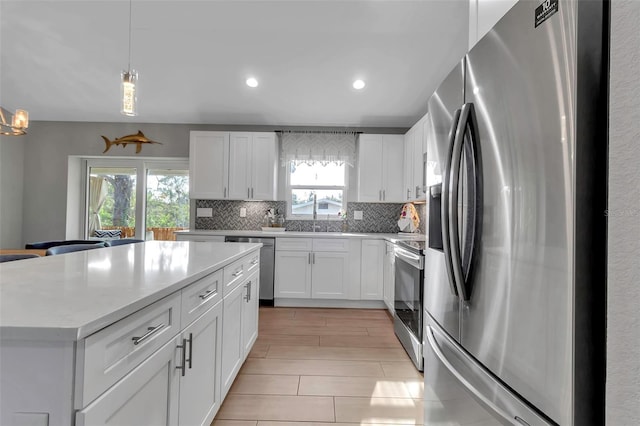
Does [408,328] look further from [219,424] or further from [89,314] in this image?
[89,314]

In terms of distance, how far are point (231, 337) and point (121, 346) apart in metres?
1.14

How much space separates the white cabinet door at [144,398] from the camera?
0.72 meters

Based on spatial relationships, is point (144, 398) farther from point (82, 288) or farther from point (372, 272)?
point (372, 272)

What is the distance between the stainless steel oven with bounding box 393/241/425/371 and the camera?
236cm

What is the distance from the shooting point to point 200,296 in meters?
1.37

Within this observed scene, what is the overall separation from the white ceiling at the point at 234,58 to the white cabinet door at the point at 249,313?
2.44m

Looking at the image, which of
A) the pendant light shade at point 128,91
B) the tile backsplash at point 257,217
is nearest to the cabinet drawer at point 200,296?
the pendant light shade at point 128,91

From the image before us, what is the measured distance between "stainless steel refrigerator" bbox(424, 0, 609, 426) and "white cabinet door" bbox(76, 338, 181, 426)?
0.95 meters

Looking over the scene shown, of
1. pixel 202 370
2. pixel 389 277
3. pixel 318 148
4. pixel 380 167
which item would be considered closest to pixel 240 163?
pixel 318 148

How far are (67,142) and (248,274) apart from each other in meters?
4.33

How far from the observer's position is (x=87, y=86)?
4102 millimetres

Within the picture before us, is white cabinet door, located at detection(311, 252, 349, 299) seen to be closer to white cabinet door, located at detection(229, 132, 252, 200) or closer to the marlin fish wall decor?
white cabinet door, located at detection(229, 132, 252, 200)

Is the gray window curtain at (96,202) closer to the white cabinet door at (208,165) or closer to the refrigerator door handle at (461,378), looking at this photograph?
the white cabinet door at (208,165)

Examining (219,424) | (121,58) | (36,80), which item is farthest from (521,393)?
(36,80)
